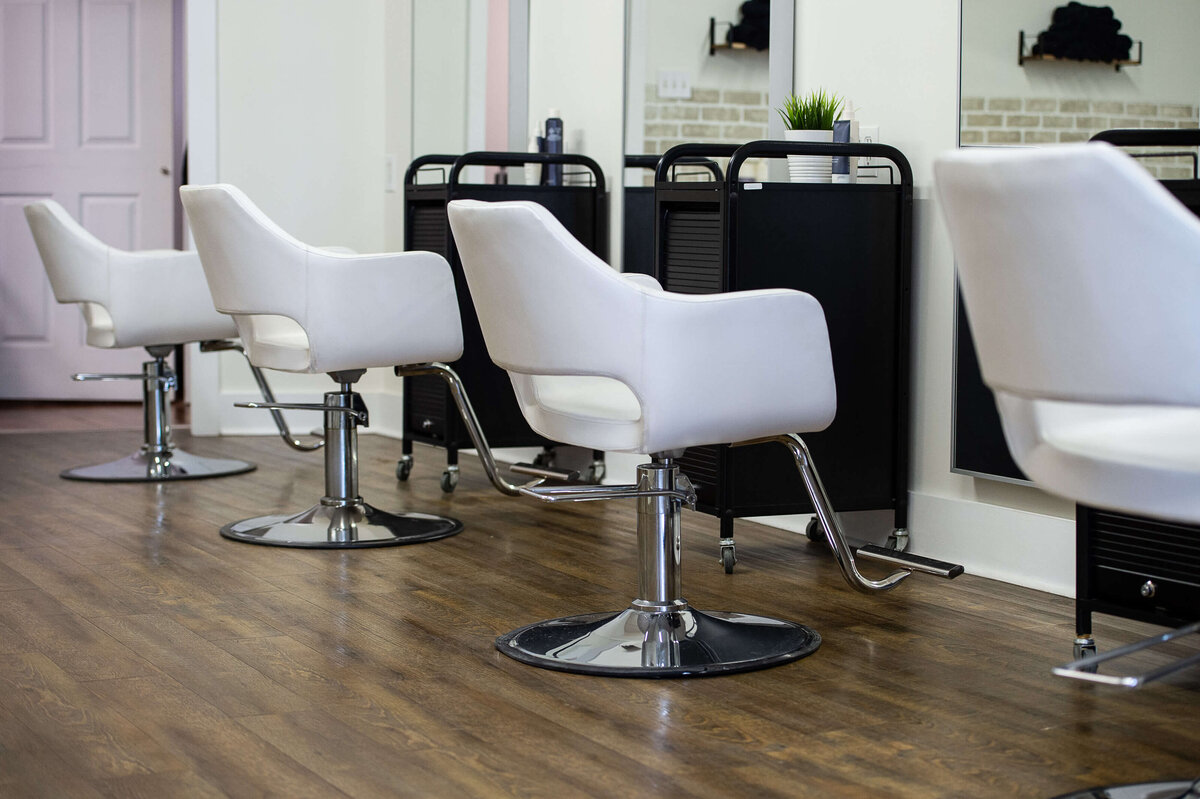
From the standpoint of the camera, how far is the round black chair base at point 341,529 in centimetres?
357

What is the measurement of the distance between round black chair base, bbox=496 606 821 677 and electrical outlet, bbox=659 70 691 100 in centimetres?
188

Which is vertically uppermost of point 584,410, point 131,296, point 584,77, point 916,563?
point 584,77

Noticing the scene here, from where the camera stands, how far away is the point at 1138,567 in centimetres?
240

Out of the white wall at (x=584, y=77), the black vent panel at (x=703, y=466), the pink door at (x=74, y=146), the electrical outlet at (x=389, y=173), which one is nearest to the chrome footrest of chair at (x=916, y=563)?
the black vent panel at (x=703, y=466)

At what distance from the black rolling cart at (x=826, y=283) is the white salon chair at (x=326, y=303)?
0.58 m

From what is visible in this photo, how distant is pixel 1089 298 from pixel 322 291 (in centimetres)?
221

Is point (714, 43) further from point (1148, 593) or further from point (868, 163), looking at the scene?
point (1148, 593)

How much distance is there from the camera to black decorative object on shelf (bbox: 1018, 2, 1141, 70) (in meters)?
2.88

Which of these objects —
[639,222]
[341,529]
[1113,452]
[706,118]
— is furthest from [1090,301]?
[639,222]

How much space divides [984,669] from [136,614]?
162 centimetres

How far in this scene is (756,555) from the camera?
11.4 feet

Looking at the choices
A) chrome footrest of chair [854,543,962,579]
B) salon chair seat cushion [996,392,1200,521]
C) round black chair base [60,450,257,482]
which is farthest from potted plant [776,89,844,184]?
round black chair base [60,450,257,482]

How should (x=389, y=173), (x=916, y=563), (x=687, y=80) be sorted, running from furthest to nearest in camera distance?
(x=389, y=173), (x=687, y=80), (x=916, y=563)

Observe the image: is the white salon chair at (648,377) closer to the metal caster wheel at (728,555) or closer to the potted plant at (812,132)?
the metal caster wheel at (728,555)
